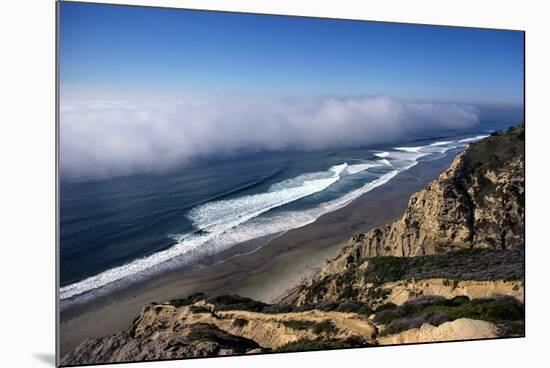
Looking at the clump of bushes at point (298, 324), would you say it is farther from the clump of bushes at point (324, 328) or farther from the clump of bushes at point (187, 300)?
the clump of bushes at point (187, 300)

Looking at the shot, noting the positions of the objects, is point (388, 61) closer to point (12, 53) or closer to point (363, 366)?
point (363, 366)

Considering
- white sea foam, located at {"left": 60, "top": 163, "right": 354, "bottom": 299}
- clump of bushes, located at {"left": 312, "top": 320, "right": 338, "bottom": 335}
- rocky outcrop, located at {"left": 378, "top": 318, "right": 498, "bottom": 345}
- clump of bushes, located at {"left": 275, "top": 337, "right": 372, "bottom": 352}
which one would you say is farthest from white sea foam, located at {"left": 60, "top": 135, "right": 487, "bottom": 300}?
rocky outcrop, located at {"left": 378, "top": 318, "right": 498, "bottom": 345}

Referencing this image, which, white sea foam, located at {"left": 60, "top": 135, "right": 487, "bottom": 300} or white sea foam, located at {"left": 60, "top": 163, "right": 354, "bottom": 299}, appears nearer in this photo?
white sea foam, located at {"left": 60, "top": 163, "right": 354, "bottom": 299}

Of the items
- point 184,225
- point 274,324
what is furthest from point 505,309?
point 184,225

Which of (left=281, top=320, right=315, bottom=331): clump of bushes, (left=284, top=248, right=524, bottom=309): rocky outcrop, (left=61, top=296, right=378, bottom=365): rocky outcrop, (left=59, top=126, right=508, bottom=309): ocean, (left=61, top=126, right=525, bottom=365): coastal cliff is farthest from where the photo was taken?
(left=284, top=248, right=524, bottom=309): rocky outcrop

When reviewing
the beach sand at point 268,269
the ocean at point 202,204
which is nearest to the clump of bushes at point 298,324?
the beach sand at point 268,269

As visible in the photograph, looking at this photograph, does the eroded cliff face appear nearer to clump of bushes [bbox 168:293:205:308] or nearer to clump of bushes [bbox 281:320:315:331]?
clump of bushes [bbox 281:320:315:331]

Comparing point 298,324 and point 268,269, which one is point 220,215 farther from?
point 298,324

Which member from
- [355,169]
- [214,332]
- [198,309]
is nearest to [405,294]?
[355,169]
